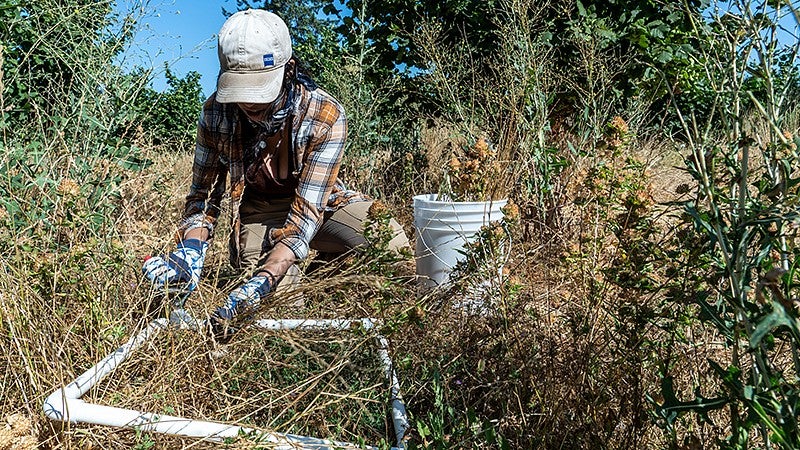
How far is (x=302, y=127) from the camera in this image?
2.80 meters

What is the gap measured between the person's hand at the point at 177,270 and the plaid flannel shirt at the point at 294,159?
0.84ft

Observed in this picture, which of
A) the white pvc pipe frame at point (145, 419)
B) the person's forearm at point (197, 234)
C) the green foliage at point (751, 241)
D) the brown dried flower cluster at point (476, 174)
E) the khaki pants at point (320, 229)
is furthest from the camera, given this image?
the khaki pants at point (320, 229)

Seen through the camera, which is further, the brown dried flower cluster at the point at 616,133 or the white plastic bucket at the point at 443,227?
the white plastic bucket at the point at 443,227

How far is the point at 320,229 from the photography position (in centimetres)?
311

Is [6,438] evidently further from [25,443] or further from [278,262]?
[278,262]

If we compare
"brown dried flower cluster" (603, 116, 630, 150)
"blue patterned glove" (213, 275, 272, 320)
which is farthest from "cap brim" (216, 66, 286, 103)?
"brown dried flower cluster" (603, 116, 630, 150)

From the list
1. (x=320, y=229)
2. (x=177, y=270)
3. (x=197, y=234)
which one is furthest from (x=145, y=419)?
(x=320, y=229)

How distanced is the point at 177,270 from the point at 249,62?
768 mm

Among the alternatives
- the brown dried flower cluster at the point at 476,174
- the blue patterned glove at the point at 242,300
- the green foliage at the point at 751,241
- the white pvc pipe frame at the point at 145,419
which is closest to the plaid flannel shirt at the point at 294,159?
the blue patterned glove at the point at 242,300

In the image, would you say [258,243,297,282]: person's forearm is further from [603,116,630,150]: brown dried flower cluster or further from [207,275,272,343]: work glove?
[603,116,630,150]: brown dried flower cluster

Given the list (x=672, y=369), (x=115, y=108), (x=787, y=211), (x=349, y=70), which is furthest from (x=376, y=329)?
(x=349, y=70)

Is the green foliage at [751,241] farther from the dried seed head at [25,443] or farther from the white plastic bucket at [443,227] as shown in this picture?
the white plastic bucket at [443,227]

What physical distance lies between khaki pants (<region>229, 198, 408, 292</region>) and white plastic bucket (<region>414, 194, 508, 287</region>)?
112 millimetres

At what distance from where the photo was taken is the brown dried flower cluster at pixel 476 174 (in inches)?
111
